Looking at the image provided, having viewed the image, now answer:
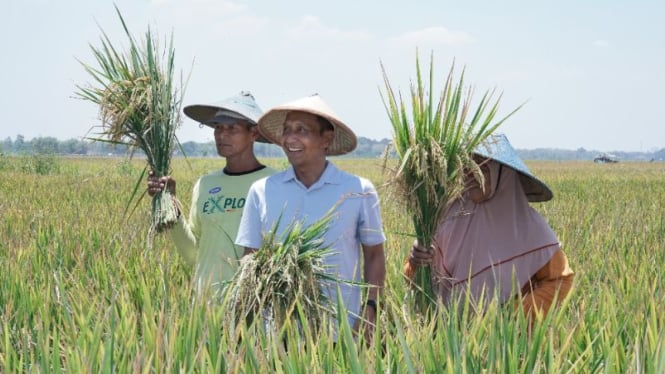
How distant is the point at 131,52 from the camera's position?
295 centimetres

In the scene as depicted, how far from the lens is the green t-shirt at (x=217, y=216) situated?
2.59 m

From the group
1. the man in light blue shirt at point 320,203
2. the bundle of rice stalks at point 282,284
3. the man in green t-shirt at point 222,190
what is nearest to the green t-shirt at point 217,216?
the man in green t-shirt at point 222,190

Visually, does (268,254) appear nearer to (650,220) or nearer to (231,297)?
(231,297)

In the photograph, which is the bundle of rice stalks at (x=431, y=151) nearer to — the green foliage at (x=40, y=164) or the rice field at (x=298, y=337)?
the rice field at (x=298, y=337)

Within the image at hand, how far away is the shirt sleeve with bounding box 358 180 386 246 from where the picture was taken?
2.29 metres

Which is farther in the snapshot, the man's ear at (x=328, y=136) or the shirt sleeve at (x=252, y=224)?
the man's ear at (x=328, y=136)

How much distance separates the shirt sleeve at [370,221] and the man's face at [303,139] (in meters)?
0.21

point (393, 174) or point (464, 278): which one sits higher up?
point (393, 174)

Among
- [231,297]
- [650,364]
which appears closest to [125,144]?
[231,297]

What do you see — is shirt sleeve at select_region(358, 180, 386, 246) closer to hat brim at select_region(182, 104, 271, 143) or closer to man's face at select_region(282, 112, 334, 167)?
man's face at select_region(282, 112, 334, 167)

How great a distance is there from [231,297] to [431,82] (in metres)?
0.88

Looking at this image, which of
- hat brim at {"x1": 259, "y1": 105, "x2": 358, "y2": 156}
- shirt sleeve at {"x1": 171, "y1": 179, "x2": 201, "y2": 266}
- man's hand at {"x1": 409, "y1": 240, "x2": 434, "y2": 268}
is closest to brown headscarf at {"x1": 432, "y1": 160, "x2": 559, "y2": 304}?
man's hand at {"x1": 409, "y1": 240, "x2": 434, "y2": 268}

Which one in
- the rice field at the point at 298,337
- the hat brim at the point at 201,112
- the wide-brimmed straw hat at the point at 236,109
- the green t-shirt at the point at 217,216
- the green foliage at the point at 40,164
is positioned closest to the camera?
the rice field at the point at 298,337

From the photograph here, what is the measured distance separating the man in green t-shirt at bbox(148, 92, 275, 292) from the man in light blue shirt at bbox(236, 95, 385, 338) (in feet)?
1.02
